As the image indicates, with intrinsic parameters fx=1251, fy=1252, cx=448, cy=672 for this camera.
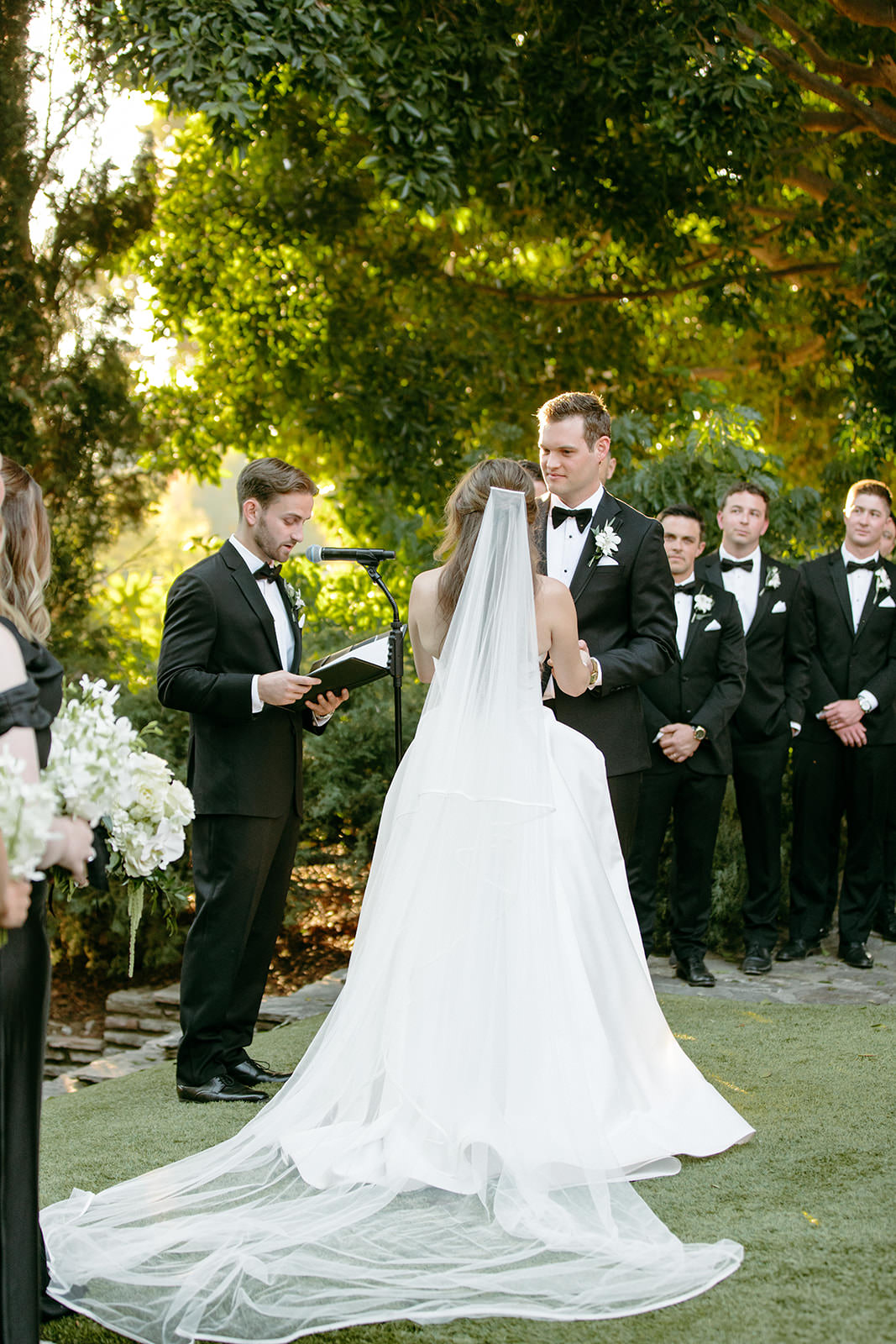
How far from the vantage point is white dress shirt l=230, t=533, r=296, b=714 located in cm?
463

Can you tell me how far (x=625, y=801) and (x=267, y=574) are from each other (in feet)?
5.42

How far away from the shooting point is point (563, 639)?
4.11 meters

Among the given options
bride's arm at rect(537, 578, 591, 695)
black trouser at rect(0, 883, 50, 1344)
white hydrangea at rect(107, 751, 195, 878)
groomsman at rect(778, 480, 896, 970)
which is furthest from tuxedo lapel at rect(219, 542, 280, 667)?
groomsman at rect(778, 480, 896, 970)

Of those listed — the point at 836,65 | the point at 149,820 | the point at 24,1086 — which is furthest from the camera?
the point at 836,65

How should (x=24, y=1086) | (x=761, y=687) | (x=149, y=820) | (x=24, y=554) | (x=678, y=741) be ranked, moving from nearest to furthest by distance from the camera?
1. (x=24, y=1086)
2. (x=24, y=554)
3. (x=149, y=820)
4. (x=678, y=741)
5. (x=761, y=687)

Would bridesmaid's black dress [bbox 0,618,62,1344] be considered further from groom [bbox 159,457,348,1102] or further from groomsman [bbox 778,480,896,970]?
groomsman [bbox 778,480,896,970]

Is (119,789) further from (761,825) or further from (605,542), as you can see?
(761,825)

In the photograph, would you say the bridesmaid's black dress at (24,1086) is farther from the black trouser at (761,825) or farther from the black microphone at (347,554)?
the black trouser at (761,825)

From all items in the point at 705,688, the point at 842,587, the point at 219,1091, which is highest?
the point at 842,587

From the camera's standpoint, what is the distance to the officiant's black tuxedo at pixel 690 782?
6.34 m

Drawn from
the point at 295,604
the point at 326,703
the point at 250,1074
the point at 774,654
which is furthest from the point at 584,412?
the point at 250,1074

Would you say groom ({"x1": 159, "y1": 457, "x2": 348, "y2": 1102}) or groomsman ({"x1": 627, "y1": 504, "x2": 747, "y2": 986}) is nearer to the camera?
groom ({"x1": 159, "y1": 457, "x2": 348, "y2": 1102})

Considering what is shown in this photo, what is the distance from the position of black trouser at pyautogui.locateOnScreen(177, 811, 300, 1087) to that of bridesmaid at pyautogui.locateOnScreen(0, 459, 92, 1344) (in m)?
1.90

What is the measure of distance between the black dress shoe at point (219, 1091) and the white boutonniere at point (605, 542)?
240 cm
